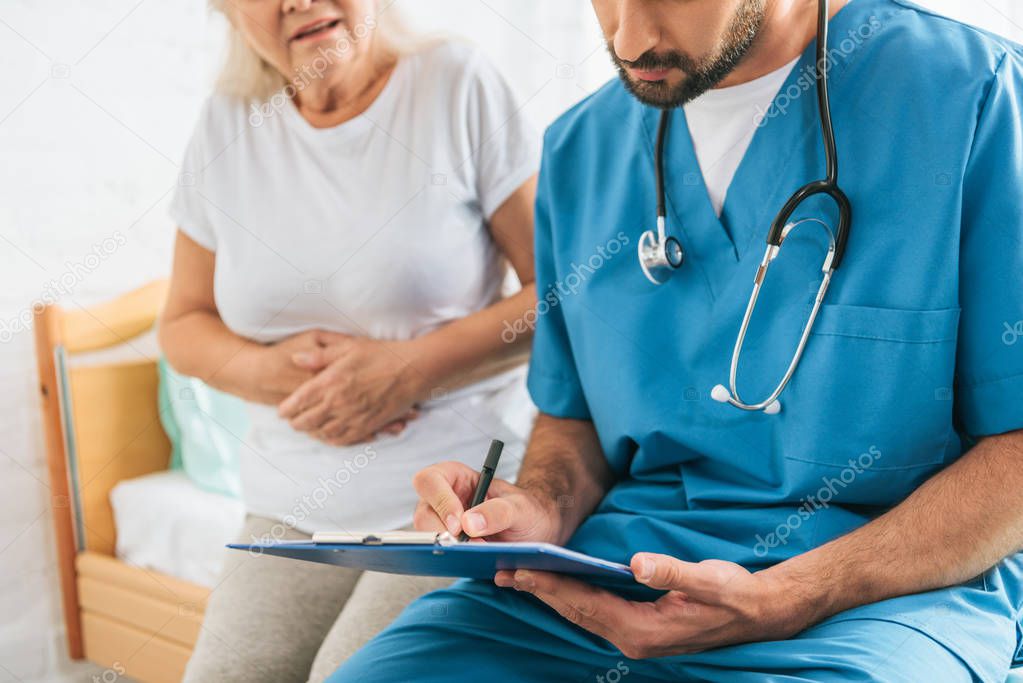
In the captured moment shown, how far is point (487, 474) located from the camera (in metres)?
1.02

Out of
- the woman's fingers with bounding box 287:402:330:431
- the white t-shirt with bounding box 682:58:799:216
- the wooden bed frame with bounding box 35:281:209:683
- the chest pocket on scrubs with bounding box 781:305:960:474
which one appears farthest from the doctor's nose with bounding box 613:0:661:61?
the wooden bed frame with bounding box 35:281:209:683

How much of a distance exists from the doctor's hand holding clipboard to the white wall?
4.96 feet

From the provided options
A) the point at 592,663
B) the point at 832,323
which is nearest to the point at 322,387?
the point at 592,663

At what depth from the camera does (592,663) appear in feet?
3.14

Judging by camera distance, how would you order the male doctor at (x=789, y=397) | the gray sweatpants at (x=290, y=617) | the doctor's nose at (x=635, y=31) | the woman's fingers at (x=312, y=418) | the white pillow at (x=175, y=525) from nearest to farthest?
the male doctor at (x=789, y=397)
the doctor's nose at (x=635, y=31)
the gray sweatpants at (x=290, y=617)
the woman's fingers at (x=312, y=418)
the white pillow at (x=175, y=525)

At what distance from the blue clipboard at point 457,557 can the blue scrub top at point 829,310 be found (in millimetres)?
179

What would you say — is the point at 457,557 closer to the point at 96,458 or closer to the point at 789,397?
the point at 789,397

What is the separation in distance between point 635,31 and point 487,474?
461 millimetres

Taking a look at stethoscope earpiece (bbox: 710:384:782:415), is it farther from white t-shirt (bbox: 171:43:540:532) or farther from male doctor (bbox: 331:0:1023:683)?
white t-shirt (bbox: 171:43:540:532)

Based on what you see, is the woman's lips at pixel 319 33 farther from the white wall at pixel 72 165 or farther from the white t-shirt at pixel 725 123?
the white wall at pixel 72 165

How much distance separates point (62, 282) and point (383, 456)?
3.87ft

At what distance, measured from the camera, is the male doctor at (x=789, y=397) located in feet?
2.92

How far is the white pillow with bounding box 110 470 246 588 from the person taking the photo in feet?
6.51

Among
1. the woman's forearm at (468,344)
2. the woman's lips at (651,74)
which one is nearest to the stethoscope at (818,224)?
the woman's lips at (651,74)
